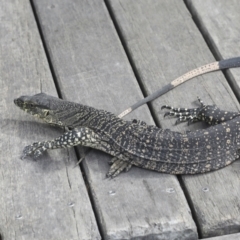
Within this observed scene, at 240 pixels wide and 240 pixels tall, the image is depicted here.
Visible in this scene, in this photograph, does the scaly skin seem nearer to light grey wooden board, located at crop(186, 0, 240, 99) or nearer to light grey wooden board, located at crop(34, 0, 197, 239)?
light grey wooden board, located at crop(34, 0, 197, 239)

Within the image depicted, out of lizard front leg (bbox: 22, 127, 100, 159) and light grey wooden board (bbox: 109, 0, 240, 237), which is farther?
lizard front leg (bbox: 22, 127, 100, 159)

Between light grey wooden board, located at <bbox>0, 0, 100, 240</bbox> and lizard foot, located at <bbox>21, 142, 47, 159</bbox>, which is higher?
lizard foot, located at <bbox>21, 142, 47, 159</bbox>

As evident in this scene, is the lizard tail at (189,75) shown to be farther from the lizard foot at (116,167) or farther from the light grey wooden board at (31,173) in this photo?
the light grey wooden board at (31,173)

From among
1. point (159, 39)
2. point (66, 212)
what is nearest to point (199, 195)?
point (66, 212)

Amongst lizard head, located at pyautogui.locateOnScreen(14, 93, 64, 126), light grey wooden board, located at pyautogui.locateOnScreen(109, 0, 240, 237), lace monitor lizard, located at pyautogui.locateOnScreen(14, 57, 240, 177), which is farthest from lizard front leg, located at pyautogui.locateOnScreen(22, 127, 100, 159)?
Answer: light grey wooden board, located at pyautogui.locateOnScreen(109, 0, 240, 237)

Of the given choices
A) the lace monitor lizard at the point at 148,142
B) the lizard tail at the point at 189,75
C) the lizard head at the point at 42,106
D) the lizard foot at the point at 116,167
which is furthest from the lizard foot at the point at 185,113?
the lizard head at the point at 42,106

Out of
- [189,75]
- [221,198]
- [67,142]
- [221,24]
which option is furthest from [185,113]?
[221,24]

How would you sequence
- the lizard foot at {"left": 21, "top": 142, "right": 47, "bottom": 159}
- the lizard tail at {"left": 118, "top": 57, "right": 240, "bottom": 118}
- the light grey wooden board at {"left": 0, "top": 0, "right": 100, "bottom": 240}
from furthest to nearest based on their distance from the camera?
the lizard tail at {"left": 118, "top": 57, "right": 240, "bottom": 118}
the lizard foot at {"left": 21, "top": 142, "right": 47, "bottom": 159}
the light grey wooden board at {"left": 0, "top": 0, "right": 100, "bottom": 240}
